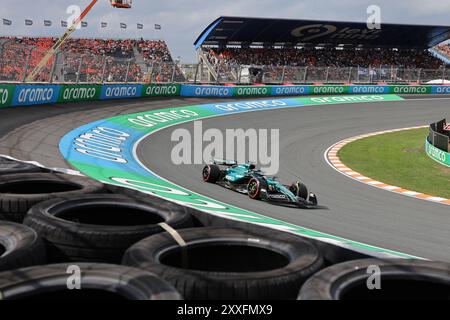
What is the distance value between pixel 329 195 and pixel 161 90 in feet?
63.5

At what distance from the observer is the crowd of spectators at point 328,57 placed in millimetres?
53719

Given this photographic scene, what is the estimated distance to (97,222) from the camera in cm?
601

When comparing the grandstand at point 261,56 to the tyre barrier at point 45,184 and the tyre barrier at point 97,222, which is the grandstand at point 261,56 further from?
the tyre barrier at point 97,222

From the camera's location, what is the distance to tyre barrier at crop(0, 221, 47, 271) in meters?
4.02

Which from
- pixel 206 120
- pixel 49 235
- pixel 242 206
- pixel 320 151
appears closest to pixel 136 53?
pixel 206 120

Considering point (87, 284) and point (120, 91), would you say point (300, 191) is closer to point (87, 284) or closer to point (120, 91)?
point (87, 284)

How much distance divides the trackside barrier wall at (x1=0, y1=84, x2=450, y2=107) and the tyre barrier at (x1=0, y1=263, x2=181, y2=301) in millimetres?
19139

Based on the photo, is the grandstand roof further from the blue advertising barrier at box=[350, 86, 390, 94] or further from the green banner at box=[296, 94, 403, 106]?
the green banner at box=[296, 94, 403, 106]

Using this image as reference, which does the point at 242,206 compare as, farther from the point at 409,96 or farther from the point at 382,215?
the point at 409,96

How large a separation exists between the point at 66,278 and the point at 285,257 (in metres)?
1.88

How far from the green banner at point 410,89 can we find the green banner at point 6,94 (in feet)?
98.3

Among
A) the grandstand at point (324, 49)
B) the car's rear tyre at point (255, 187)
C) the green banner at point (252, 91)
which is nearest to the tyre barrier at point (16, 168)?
the car's rear tyre at point (255, 187)
